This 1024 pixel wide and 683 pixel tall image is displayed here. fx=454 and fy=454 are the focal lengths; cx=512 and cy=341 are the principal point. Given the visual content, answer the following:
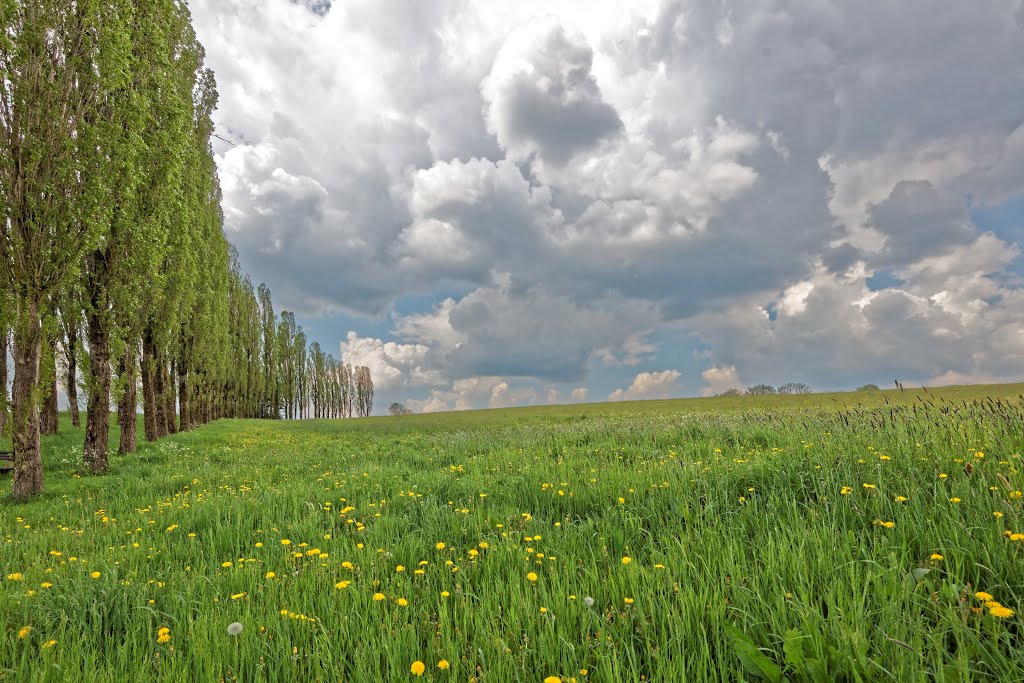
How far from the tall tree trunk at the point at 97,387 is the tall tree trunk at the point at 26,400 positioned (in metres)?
3.96

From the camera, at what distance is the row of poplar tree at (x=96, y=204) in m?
10.3

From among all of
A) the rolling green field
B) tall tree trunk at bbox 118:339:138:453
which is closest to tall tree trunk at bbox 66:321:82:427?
tall tree trunk at bbox 118:339:138:453

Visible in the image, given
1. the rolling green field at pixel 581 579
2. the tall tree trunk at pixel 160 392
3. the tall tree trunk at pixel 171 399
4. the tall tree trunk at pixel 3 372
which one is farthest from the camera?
the tall tree trunk at pixel 171 399

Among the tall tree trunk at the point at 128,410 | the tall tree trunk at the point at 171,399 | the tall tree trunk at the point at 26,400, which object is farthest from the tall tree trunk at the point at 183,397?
the tall tree trunk at the point at 26,400

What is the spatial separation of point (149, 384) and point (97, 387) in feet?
24.5

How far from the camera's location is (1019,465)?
4496 mm

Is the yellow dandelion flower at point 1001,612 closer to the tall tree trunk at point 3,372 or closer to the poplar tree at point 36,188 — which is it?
the poplar tree at point 36,188

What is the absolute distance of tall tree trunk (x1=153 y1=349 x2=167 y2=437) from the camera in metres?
22.0

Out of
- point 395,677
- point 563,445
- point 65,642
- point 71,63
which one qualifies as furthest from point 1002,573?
point 71,63

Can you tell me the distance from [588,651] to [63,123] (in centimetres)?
1560

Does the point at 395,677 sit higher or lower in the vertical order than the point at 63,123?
lower

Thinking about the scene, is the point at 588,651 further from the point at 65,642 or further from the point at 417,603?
the point at 65,642

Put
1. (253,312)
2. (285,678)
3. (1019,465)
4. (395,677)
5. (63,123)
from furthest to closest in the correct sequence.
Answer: (253,312) → (63,123) → (1019,465) → (285,678) → (395,677)

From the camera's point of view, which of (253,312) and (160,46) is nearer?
(160,46)
